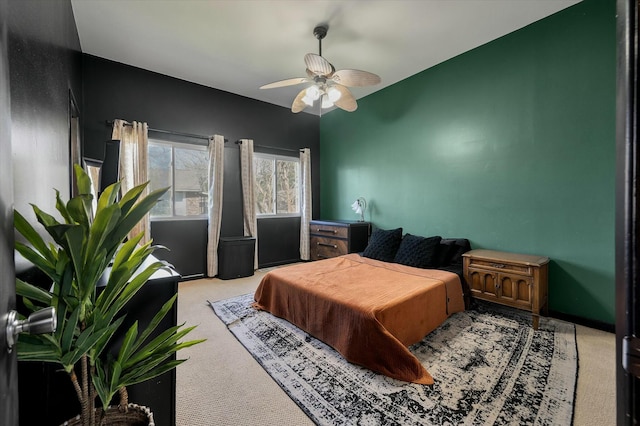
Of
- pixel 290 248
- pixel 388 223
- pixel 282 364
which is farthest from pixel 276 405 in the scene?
pixel 290 248

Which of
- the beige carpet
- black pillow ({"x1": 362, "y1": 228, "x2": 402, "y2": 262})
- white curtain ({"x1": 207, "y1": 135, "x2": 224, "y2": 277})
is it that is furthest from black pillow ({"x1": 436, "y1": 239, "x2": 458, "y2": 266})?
white curtain ({"x1": 207, "y1": 135, "x2": 224, "y2": 277})

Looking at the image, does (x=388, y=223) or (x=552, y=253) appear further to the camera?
(x=388, y=223)

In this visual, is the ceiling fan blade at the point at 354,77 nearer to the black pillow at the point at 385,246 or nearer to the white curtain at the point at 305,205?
the black pillow at the point at 385,246

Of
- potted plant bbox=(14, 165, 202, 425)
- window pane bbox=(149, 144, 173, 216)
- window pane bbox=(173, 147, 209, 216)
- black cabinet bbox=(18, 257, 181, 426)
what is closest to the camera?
potted plant bbox=(14, 165, 202, 425)

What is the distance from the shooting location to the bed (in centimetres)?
181

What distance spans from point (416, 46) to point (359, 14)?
91 centimetres

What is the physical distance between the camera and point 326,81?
9.26 feet

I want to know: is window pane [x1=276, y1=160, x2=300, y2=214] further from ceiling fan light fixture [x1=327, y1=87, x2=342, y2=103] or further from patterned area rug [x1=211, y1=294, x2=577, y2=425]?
patterned area rug [x1=211, y1=294, x2=577, y2=425]

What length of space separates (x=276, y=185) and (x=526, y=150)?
12.2 feet

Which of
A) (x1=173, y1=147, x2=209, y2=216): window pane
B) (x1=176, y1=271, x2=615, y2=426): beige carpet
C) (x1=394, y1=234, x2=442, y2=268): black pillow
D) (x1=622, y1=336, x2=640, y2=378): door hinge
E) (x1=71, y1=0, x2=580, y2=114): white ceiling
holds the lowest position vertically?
(x1=176, y1=271, x2=615, y2=426): beige carpet

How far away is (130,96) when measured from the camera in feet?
11.7

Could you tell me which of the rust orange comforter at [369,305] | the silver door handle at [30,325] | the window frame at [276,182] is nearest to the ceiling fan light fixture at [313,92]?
the rust orange comforter at [369,305]

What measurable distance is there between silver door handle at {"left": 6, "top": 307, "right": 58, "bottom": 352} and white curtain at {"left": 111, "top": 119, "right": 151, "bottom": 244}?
3.29m

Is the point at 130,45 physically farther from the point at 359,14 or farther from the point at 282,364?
the point at 282,364
